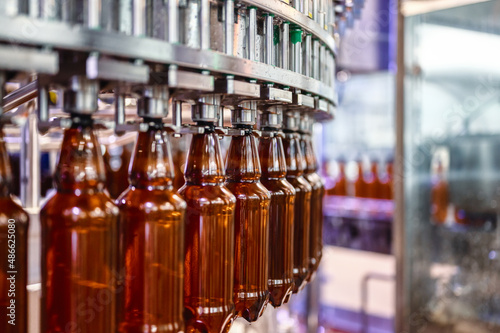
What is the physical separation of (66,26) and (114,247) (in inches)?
8.3

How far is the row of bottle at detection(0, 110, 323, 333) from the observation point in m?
0.51

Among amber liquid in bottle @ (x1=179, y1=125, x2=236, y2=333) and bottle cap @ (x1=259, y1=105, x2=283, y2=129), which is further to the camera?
bottle cap @ (x1=259, y1=105, x2=283, y2=129)

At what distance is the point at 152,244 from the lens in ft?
1.86

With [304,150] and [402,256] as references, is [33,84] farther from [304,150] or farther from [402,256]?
[402,256]

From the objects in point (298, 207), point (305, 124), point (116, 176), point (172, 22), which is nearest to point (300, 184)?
point (298, 207)

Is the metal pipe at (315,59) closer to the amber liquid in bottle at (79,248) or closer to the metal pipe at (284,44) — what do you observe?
the metal pipe at (284,44)

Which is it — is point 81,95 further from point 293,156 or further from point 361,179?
point 361,179

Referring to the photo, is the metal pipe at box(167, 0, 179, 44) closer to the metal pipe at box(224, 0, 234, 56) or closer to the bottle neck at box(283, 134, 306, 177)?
the metal pipe at box(224, 0, 234, 56)

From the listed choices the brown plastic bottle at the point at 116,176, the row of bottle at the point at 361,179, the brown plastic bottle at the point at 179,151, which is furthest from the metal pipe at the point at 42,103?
the row of bottle at the point at 361,179

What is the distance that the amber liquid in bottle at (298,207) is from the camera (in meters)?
0.83

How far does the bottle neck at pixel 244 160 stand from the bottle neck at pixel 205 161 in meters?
0.05

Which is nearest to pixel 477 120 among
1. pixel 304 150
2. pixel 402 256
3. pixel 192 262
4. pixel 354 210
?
pixel 402 256

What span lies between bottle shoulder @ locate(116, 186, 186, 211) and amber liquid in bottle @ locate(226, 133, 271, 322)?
0.13 meters

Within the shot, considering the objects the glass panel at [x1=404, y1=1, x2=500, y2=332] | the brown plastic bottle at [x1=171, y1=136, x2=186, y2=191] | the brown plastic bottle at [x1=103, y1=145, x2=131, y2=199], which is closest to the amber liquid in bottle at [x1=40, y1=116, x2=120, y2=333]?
the brown plastic bottle at [x1=103, y1=145, x2=131, y2=199]
